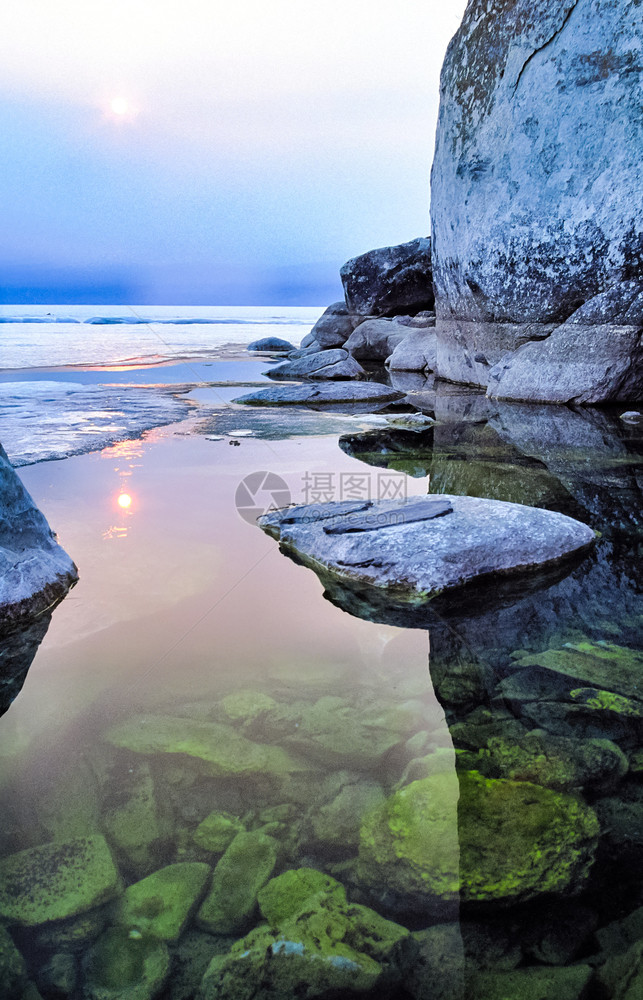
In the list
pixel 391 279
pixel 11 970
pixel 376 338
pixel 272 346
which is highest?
pixel 391 279

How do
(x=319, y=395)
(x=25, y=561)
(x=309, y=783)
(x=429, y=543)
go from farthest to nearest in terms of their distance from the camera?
1. (x=319, y=395)
2. (x=429, y=543)
3. (x=25, y=561)
4. (x=309, y=783)

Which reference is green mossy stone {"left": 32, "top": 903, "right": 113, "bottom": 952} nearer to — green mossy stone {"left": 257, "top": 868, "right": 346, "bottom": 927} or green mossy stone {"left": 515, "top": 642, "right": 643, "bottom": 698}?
green mossy stone {"left": 257, "top": 868, "right": 346, "bottom": 927}

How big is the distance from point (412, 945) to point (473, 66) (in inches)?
318

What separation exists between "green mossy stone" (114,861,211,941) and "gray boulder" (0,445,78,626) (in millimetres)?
1125

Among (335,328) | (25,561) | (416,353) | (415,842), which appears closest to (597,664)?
(415,842)

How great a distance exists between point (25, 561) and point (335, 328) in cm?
1245

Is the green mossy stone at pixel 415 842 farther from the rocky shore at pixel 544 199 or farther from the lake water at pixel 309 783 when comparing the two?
the rocky shore at pixel 544 199

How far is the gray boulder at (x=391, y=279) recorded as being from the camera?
1302 cm

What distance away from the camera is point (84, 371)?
9961mm

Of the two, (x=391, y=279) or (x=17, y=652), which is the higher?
A: (x=391, y=279)

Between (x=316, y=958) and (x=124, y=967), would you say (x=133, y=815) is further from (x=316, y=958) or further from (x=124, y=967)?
(x=316, y=958)

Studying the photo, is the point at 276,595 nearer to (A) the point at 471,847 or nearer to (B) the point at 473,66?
(A) the point at 471,847

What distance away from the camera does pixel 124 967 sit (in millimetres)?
959

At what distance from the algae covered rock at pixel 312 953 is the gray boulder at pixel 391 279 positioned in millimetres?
13124
